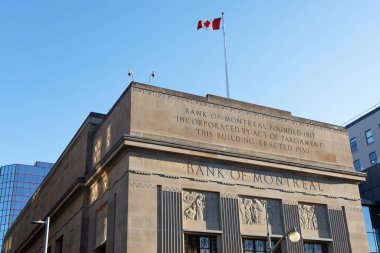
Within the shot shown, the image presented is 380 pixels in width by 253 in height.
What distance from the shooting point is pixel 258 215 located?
3125 cm

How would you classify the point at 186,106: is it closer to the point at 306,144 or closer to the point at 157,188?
the point at 157,188

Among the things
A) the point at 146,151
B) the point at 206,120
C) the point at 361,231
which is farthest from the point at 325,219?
the point at 146,151

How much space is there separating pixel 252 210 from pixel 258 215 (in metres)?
0.51

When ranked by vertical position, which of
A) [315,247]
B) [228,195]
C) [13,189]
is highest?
[13,189]

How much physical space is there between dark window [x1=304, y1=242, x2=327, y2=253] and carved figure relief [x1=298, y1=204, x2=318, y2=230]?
1033mm

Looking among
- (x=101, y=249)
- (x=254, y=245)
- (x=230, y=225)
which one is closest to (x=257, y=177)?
(x=230, y=225)

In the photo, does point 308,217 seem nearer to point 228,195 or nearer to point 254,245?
point 254,245

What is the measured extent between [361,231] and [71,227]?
20.3 metres

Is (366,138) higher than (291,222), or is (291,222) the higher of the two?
(366,138)

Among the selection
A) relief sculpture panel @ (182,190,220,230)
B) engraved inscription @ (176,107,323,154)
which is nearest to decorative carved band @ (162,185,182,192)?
relief sculpture panel @ (182,190,220,230)

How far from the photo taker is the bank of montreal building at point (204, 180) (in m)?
28.5

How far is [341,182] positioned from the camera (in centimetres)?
3559

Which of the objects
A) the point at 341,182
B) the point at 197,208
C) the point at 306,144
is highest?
the point at 306,144

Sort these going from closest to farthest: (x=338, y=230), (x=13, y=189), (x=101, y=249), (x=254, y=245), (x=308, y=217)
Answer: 1. (x=254, y=245)
2. (x=101, y=249)
3. (x=308, y=217)
4. (x=338, y=230)
5. (x=13, y=189)
